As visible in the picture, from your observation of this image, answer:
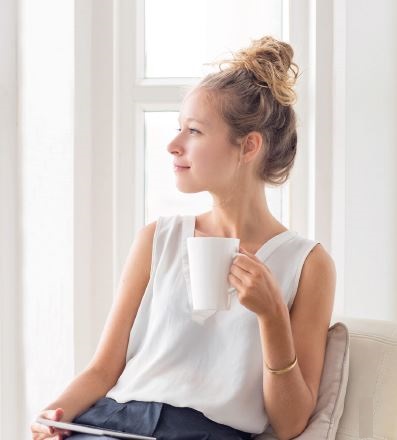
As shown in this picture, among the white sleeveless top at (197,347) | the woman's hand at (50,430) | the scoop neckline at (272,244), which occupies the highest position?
the scoop neckline at (272,244)

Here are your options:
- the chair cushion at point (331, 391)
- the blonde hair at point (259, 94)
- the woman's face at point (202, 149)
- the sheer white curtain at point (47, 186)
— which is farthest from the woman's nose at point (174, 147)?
the sheer white curtain at point (47, 186)

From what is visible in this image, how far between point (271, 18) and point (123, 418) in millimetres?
1226

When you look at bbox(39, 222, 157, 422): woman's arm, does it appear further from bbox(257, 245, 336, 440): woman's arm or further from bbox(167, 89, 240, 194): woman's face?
bbox(257, 245, 336, 440): woman's arm

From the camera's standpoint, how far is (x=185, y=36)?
2.28m

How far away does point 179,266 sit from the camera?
1.66 meters

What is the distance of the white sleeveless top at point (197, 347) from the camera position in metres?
1.51

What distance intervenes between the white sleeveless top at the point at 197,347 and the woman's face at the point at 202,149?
0.14 m

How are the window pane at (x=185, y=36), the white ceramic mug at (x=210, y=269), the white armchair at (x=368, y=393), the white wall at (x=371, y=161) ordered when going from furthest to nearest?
the window pane at (x=185, y=36) → the white wall at (x=371, y=161) → the white armchair at (x=368, y=393) → the white ceramic mug at (x=210, y=269)

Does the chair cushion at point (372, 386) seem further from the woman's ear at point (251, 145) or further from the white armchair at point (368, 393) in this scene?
the woman's ear at point (251, 145)

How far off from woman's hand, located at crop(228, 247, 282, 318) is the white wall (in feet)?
2.13

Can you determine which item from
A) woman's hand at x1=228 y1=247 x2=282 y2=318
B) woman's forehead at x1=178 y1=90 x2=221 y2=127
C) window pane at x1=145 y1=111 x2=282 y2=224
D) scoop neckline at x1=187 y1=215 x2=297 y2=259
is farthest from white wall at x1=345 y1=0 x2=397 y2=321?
woman's hand at x1=228 y1=247 x2=282 y2=318

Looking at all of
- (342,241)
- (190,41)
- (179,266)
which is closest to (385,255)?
(342,241)

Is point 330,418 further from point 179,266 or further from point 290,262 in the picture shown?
point 179,266

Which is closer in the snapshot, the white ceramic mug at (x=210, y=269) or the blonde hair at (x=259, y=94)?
the white ceramic mug at (x=210, y=269)
